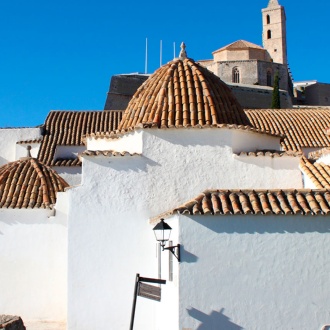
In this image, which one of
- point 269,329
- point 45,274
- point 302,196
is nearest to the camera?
point 269,329

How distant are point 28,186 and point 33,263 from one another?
6.76 ft

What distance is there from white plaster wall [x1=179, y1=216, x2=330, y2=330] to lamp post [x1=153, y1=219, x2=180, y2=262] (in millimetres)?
124

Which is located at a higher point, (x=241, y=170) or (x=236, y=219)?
(x=241, y=170)

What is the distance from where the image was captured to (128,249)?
10.6m

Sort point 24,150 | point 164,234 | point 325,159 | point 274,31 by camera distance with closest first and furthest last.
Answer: point 164,234, point 325,159, point 24,150, point 274,31

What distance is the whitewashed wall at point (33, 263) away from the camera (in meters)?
12.4

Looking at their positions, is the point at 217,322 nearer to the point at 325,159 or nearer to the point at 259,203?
the point at 259,203

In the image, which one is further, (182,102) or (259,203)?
(182,102)

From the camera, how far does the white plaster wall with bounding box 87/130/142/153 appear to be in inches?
430

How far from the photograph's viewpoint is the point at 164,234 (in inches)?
348

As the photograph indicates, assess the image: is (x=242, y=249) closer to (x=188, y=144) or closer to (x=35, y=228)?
(x=188, y=144)

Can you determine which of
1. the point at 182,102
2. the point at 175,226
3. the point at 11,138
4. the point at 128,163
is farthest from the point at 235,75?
the point at 175,226

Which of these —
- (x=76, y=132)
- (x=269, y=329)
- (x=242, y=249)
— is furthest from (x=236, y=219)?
(x=76, y=132)

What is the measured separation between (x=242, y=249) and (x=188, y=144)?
3192 millimetres
